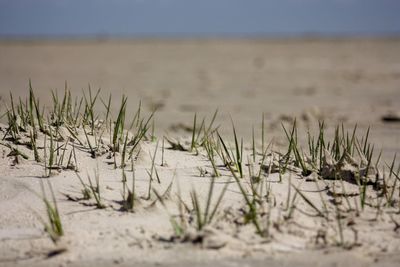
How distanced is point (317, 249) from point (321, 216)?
22cm

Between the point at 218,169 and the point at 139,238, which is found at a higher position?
the point at 218,169

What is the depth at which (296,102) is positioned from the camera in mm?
7395

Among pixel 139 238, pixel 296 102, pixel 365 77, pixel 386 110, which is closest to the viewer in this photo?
pixel 139 238

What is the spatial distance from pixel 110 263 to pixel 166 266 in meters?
0.20

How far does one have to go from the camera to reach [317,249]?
2277 millimetres

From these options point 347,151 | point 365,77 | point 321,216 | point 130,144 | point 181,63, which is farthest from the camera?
point 181,63

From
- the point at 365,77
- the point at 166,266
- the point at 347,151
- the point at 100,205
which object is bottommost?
the point at 166,266

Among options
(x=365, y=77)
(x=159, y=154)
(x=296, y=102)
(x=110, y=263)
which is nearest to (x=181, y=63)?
(x=365, y=77)

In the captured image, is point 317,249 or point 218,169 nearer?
point 317,249

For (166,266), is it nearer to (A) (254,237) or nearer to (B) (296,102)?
(A) (254,237)

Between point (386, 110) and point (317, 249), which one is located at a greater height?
point (386, 110)

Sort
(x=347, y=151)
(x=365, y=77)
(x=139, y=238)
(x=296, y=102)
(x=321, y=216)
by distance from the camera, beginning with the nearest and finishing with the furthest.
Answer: (x=139, y=238)
(x=321, y=216)
(x=347, y=151)
(x=296, y=102)
(x=365, y=77)

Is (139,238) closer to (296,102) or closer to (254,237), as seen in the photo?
(254,237)

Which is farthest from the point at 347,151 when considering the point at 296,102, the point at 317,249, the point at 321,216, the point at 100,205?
the point at 296,102
